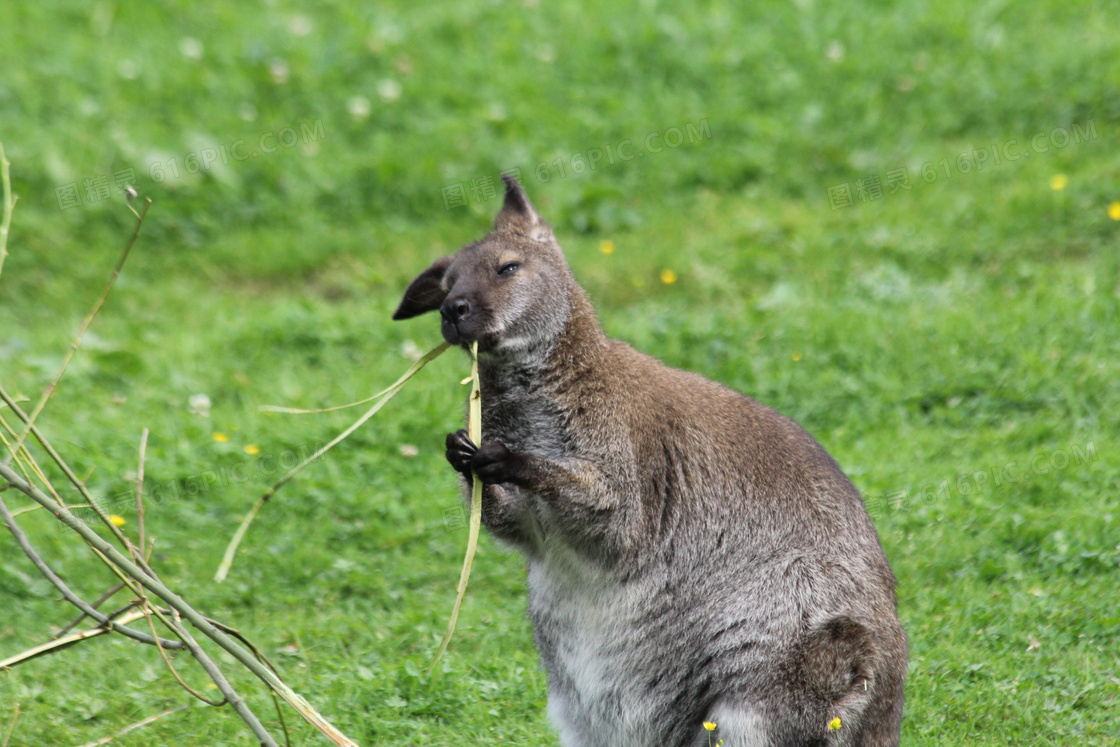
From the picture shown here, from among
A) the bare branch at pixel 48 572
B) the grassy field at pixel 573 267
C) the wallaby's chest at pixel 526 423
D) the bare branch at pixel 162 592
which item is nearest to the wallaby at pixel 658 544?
the wallaby's chest at pixel 526 423

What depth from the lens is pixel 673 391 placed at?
182 inches

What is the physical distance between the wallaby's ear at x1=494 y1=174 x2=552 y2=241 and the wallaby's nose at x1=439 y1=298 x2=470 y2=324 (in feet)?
2.09

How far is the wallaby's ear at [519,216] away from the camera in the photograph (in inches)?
188

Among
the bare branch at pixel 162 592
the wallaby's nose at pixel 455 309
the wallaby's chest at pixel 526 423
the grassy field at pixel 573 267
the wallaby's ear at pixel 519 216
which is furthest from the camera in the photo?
the grassy field at pixel 573 267

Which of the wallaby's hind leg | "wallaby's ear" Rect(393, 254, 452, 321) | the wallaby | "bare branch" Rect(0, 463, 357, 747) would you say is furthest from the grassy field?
"wallaby's ear" Rect(393, 254, 452, 321)

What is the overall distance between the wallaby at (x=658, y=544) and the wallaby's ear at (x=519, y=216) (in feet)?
0.65

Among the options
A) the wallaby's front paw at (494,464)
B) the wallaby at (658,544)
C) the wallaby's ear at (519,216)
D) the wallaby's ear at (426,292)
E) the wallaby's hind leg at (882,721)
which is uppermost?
the wallaby's ear at (519,216)

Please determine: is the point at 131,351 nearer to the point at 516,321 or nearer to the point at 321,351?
the point at 321,351

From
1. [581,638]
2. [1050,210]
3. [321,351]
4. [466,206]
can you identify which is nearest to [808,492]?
[581,638]

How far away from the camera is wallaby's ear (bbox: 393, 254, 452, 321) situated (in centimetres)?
463

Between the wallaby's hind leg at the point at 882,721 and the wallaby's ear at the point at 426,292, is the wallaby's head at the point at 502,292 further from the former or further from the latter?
the wallaby's hind leg at the point at 882,721

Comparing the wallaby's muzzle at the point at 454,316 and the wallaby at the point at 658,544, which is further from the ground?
the wallaby's muzzle at the point at 454,316

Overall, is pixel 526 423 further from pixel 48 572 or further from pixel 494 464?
pixel 48 572

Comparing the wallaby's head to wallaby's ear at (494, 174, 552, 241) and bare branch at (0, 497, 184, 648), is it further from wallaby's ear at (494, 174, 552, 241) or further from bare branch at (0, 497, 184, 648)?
bare branch at (0, 497, 184, 648)
